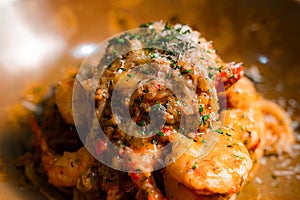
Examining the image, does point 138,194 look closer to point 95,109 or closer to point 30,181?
point 95,109

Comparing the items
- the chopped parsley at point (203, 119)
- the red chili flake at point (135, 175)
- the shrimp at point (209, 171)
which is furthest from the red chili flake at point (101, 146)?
the chopped parsley at point (203, 119)

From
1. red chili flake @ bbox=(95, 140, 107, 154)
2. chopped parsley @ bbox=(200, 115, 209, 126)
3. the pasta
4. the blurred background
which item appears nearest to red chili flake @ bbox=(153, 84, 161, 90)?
the pasta

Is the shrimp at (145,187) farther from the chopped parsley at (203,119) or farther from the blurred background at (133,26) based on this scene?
the blurred background at (133,26)

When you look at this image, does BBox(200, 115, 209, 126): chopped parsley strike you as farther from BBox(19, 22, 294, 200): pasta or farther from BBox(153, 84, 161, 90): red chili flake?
BBox(153, 84, 161, 90): red chili flake

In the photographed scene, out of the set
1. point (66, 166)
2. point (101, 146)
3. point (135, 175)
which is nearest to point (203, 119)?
point (135, 175)

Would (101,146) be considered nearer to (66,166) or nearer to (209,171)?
(66,166)

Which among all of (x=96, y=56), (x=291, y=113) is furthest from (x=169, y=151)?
(x=291, y=113)
